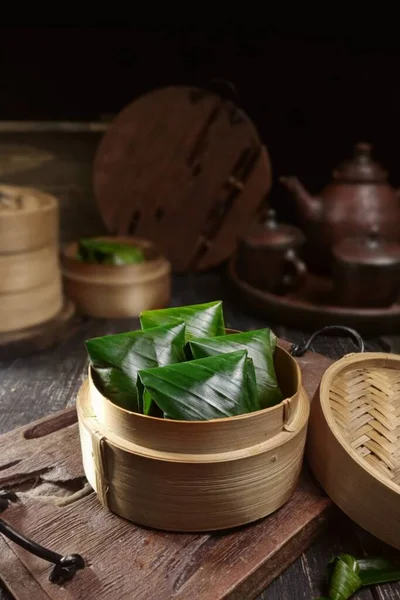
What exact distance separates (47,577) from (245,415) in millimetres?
394

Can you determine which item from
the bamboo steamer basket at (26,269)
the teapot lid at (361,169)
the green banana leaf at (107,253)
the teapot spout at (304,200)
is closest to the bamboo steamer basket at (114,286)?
the green banana leaf at (107,253)

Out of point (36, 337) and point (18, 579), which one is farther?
point (36, 337)

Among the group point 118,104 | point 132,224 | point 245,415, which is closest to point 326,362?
point 245,415

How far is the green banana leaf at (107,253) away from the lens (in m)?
2.05

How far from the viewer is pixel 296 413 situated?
103 centimetres

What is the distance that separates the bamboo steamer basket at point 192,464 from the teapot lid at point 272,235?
43.3 inches

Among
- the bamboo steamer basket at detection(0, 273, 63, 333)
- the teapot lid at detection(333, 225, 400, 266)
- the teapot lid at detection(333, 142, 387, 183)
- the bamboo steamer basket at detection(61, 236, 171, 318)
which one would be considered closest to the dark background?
the teapot lid at detection(333, 142, 387, 183)

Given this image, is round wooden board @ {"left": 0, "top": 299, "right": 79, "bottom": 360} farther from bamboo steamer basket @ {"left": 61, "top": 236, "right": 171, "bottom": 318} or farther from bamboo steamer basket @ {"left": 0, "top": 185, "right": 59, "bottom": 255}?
bamboo steamer basket @ {"left": 0, "top": 185, "right": 59, "bottom": 255}

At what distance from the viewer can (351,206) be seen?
2.11 metres

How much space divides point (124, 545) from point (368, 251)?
1292 mm

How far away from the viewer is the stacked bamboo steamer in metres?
1.69

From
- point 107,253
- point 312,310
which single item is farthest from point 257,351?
point 107,253

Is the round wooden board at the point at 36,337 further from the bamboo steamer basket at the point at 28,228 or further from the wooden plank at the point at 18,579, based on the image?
the wooden plank at the point at 18,579

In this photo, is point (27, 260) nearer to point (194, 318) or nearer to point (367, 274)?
point (194, 318)
